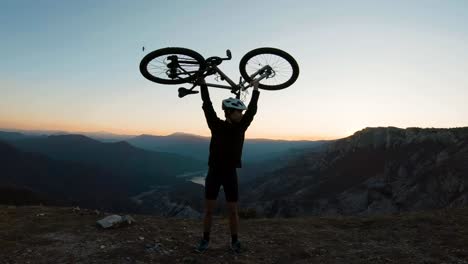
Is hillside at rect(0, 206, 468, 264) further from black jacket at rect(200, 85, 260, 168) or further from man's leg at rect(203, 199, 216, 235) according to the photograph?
black jacket at rect(200, 85, 260, 168)

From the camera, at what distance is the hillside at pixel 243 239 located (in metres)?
9.29

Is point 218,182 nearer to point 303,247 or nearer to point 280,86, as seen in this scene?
point 303,247

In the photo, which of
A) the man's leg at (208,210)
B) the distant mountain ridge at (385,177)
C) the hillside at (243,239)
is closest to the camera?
A: the man's leg at (208,210)

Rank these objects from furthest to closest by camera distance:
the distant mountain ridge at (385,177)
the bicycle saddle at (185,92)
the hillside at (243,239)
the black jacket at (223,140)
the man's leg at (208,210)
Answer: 1. the distant mountain ridge at (385,177)
2. the bicycle saddle at (185,92)
3. the hillside at (243,239)
4. the man's leg at (208,210)
5. the black jacket at (223,140)

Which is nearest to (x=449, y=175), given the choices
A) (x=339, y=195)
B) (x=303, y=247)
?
(x=339, y=195)

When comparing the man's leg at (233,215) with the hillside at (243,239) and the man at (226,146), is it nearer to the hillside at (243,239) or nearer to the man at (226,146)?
the man at (226,146)

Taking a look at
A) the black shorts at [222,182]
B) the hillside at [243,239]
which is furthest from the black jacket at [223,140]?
the hillside at [243,239]

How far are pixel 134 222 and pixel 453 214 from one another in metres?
10.1

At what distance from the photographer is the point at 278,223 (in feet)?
43.0

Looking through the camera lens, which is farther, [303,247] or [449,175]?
[449,175]

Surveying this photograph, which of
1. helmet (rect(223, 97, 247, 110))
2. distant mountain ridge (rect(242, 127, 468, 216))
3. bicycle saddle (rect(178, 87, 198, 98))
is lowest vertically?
distant mountain ridge (rect(242, 127, 468, 216))

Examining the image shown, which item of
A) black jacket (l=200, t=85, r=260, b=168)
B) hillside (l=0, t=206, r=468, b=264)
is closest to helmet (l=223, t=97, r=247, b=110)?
black jacket (l=200, t=85, r=260, b=168)

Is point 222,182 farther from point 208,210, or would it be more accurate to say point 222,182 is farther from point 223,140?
point 223,140

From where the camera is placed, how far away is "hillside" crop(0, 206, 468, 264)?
9289 millimetres
